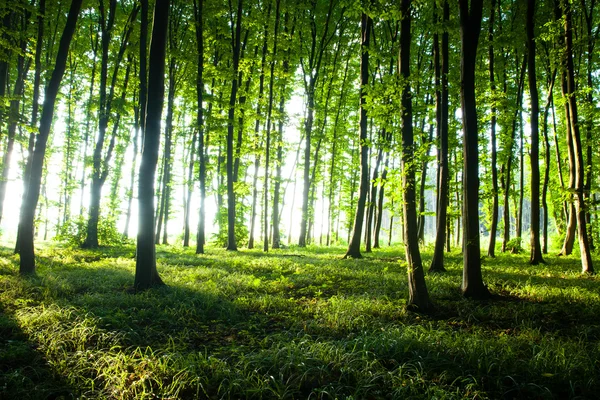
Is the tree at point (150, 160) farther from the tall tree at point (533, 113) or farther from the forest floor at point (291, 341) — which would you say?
the tall tree at point (533, 113)

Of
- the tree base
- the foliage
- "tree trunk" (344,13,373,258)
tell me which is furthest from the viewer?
the foliage

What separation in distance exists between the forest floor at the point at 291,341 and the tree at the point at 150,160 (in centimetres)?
57

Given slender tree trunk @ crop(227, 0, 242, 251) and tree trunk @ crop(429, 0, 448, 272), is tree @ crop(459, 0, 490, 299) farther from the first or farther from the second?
slender tree trunk @ crop(227, 0, 242, 251)

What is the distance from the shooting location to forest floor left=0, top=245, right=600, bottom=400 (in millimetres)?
3117

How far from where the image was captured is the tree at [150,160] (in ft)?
23.6

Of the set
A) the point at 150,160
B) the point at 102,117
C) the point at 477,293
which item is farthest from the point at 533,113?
the point at 102,117

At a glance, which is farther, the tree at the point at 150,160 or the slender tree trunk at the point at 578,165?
the slender tree trunk at the point at 578,165

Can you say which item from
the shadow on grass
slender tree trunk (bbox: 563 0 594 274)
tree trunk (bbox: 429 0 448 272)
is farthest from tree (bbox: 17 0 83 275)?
slender tree trunk (bbox: 563 0 594 274)

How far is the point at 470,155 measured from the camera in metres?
6.69

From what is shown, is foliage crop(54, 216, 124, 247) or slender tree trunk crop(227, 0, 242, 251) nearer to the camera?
slender tree trunk crop(227, 0, 242, 251)

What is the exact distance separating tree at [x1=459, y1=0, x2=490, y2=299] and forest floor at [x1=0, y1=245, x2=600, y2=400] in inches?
22.5

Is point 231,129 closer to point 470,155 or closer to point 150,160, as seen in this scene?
point 150,160

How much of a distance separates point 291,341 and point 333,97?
22.9 metres

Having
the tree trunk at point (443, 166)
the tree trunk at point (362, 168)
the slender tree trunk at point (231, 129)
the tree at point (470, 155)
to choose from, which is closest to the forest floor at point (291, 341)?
the tree at point (470, 155)
